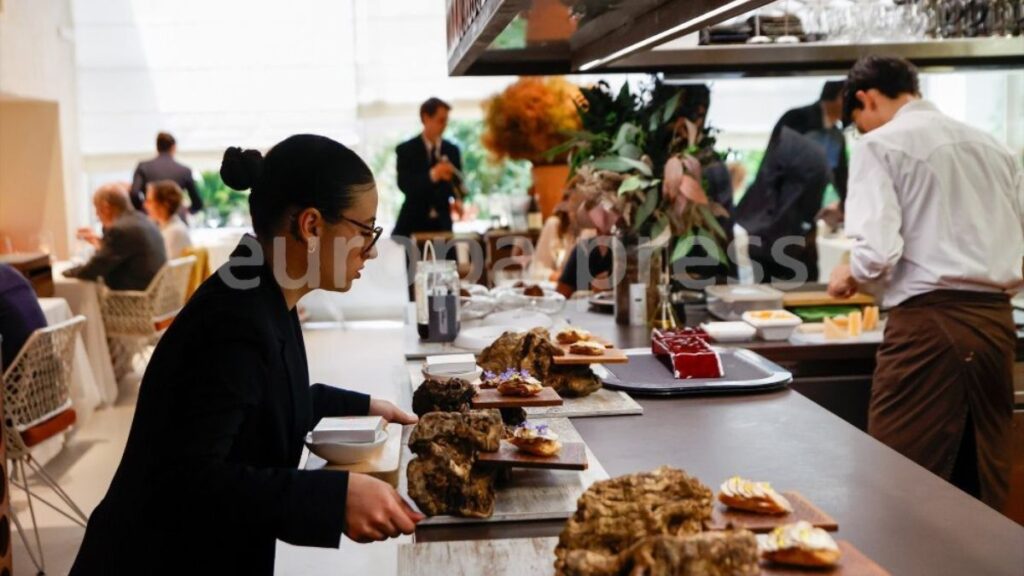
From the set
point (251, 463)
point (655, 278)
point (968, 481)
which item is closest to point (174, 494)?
point (251, 463)

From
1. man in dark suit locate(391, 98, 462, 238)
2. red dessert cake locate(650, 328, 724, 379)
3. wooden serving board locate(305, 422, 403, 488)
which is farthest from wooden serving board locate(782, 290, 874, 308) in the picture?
man in dark suit locate(391, 98, 462, 238)

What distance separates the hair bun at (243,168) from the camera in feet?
5.99

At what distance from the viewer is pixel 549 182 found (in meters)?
7.15

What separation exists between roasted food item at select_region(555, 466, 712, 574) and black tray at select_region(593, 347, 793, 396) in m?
1.12

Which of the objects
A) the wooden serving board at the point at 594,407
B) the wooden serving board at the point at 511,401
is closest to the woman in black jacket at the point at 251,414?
the wooden serving board at the point at 511,401

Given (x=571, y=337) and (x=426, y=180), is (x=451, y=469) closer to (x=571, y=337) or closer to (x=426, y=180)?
(x=571, y=337)

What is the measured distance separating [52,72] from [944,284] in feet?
24.4

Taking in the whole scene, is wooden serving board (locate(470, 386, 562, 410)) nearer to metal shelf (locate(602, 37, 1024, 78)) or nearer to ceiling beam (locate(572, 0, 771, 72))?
ceiling beam (locate(572, 0, 771, 72))

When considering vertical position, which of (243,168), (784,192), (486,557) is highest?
(243,168)

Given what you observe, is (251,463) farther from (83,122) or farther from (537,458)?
(83,122)

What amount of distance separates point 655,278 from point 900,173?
855mm

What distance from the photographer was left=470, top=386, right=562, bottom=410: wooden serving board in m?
2.24

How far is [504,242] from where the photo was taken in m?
6.71

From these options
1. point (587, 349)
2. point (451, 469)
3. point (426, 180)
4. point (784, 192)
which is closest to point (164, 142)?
point (426, 180)
